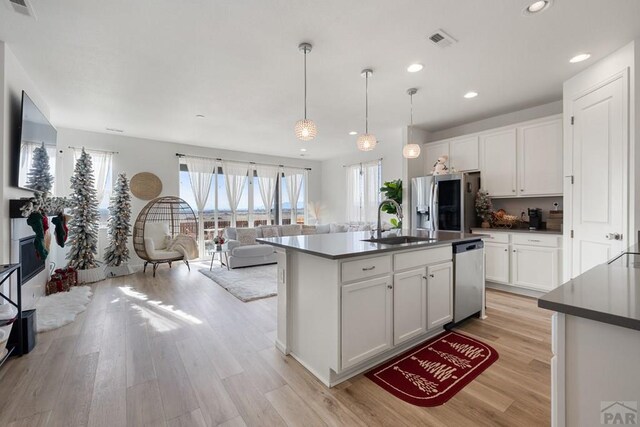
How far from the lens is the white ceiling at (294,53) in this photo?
212 centimetres

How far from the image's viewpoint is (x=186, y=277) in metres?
5.01

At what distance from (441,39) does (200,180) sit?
5672 mm

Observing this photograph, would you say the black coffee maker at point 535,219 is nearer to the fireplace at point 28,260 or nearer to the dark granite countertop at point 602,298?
the dark granite countertop at point 602,298

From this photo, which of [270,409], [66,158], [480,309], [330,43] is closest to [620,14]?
[330,43]

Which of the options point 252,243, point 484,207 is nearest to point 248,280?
point 252,243

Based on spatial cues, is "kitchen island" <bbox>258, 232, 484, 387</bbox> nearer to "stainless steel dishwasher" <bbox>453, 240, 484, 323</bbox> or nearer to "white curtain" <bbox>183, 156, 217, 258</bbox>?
"stainless steel dishwasher" <bbox>453, 240, 484, 323</bbox>

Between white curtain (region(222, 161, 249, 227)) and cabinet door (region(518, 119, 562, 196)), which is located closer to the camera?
cabinet door (region(518, 119, 562, 196))

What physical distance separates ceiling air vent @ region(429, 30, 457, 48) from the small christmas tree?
4.28m

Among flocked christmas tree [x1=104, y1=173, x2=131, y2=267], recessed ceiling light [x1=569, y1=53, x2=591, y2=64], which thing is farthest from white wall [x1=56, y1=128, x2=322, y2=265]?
recessed ceiling light [x1=569, y1=53, x2=591, y2=64]

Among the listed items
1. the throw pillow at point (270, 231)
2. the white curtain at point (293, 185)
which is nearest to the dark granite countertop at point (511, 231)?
the throw pillow at point (270, 231)

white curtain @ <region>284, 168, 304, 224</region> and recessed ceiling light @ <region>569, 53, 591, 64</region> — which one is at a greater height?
recessed ceiling light @ <region>569, 53, 591, 64</region>

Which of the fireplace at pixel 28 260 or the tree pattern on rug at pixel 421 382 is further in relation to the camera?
the fireplace at pixel 28 260

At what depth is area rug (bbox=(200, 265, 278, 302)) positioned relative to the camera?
13.0 feet

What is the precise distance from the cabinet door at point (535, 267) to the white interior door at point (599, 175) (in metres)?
0.45
